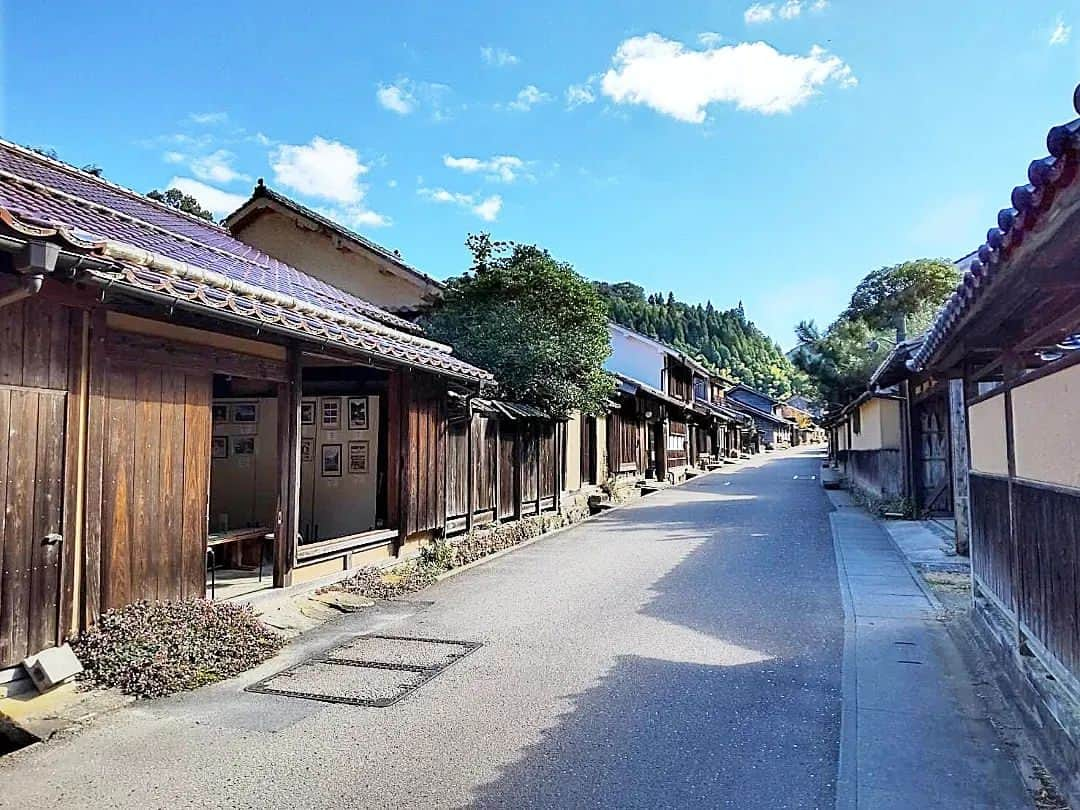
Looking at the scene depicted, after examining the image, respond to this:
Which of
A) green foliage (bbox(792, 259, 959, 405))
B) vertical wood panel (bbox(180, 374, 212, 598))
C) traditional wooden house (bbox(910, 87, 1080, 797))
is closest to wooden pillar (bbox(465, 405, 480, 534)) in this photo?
vertical wood panel (bbox(180, 374, 212, 598))

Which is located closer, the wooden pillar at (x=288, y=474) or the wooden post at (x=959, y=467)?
Result: the wooden pillar at (x=288, y=474)

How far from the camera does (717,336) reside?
338 ft

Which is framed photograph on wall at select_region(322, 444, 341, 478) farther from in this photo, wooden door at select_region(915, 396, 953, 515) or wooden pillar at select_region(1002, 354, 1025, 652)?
wooden door at select_region(915, 396, 953, 515)

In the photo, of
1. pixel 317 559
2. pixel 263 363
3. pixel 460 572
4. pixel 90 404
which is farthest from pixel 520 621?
pixel 90 404

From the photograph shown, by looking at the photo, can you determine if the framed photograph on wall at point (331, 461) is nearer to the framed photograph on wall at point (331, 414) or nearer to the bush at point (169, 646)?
the framed photograph on wall at point (331, 414)

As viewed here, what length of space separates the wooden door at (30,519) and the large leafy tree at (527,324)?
933cm

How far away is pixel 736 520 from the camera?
17016 millimetres

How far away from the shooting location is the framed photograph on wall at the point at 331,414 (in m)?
11.3

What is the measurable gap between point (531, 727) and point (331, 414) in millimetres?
7496

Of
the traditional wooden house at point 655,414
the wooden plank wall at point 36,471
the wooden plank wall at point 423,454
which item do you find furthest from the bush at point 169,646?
the traditional wooden house at point 655,414

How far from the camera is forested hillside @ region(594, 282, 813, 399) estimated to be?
91.4 metres

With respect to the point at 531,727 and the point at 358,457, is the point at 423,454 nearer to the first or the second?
A: the point at 358,457

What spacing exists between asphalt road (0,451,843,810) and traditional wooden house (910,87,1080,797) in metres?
1.35

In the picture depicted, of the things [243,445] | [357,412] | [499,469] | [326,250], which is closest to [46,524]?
[357,412]
